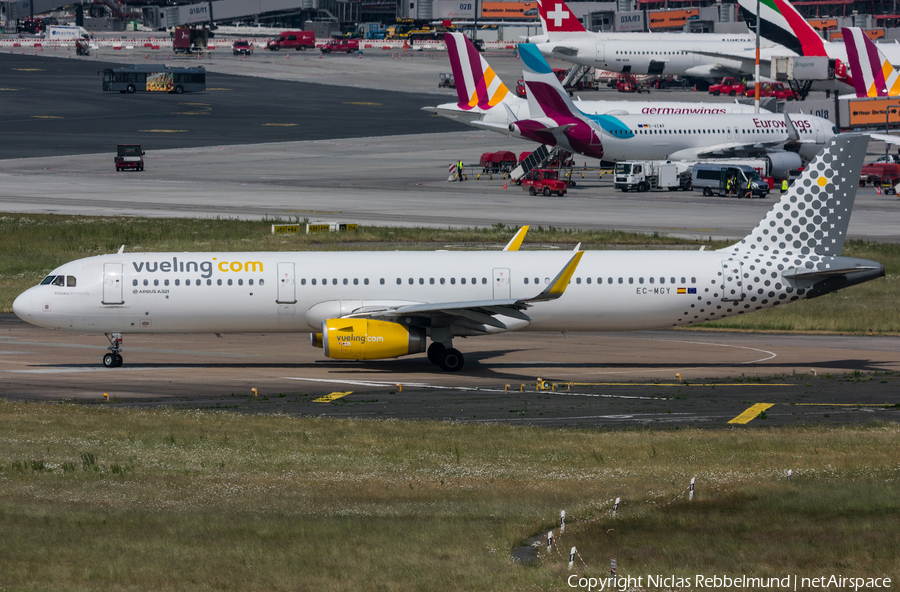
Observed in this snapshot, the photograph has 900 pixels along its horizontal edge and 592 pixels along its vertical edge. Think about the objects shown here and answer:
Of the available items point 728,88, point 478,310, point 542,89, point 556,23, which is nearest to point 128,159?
point 542,89

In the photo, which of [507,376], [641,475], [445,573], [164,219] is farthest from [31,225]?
[445,573]

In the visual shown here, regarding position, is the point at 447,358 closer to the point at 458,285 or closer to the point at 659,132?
the point at 458,285

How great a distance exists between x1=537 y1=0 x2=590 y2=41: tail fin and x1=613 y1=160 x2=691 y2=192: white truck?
84011 millimetres

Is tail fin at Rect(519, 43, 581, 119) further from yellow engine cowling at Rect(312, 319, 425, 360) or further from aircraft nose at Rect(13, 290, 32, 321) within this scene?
aircraft nose at Rect(13, 290, 32, 321)

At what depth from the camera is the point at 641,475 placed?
2552 centimetres

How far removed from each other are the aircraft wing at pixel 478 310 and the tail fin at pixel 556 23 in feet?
485

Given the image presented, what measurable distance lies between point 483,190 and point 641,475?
258 feet

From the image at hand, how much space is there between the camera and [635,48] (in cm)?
18975

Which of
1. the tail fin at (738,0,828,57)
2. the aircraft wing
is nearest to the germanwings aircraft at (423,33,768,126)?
the tail fin at (738,0,828,57)

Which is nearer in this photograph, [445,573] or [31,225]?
[445,573]

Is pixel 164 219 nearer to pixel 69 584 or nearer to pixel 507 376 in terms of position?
pixel 507 376

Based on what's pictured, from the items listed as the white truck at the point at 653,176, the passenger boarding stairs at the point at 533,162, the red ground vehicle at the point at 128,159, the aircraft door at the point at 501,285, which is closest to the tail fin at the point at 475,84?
the passenger boarding stairs at the point at 533,162

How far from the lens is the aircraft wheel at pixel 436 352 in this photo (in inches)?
1700

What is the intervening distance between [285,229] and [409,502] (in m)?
53.0
